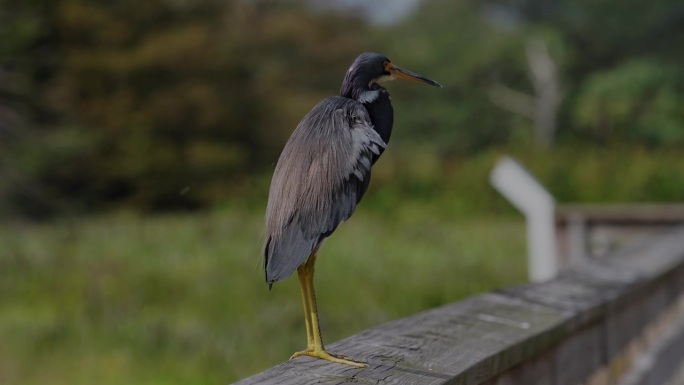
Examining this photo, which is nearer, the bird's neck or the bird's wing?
the bird's wing

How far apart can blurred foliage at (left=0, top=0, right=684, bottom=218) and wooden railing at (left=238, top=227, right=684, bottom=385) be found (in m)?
14.2

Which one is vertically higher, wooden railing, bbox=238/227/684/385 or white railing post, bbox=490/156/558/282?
white railing post, bbox=490/156/558/282

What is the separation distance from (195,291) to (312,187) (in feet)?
24.4

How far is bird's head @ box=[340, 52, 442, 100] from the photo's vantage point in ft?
5.84

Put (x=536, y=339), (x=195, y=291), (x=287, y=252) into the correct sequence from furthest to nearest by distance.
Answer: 1. (x=195, y=291)
2. (x=536, y=339)
3. (x=287, y=252)

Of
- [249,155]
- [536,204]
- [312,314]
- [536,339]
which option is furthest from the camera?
[249,155]

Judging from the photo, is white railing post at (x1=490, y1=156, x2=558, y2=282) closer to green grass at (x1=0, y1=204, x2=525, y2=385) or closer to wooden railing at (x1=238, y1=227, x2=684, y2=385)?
green grass at (x1=0, y1=204, x2=525, y2=385)

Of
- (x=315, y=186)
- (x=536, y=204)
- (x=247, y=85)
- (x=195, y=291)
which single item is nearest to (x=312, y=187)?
(x=315, y=186)

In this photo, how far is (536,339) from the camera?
211cm

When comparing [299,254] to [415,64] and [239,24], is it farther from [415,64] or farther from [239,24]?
[415,64]

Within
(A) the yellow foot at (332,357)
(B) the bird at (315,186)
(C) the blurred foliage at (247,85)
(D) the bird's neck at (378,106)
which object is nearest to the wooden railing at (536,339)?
(A) the yellow foot at (332,357)

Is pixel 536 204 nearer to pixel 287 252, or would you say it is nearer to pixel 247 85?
pixel 287 252

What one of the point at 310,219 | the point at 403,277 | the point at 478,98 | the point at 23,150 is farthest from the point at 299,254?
the point at 478,98

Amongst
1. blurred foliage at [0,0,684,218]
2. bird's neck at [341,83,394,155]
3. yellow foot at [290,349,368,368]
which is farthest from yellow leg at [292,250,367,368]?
blurred foliage at [0,0,684,218]
